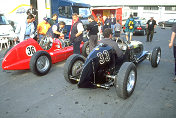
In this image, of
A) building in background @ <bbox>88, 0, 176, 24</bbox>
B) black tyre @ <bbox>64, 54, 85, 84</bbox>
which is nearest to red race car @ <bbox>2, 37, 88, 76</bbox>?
black tyre @ <bbox>64, 54, 85, 84</bbox>

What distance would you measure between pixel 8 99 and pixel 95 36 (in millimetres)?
4407

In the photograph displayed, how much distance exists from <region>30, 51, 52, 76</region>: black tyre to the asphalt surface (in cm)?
24

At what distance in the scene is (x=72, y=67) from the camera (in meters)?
4.33

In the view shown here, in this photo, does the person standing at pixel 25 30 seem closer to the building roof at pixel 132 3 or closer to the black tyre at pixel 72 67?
the black tyre at pixel 72 67

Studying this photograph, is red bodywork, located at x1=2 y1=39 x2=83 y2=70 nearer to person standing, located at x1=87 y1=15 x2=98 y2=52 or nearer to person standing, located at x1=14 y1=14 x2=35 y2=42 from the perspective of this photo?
person standing, located at x1=14 y1=14 x2=35 y2=42

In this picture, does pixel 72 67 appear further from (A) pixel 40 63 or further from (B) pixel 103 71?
(A) pixel 40 63

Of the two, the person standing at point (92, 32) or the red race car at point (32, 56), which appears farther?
the person standing at point (92, 32)

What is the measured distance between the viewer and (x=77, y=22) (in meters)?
6.18

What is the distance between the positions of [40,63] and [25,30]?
1.51m

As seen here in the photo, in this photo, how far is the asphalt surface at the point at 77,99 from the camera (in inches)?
131

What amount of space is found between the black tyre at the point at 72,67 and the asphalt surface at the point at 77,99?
1.09ft

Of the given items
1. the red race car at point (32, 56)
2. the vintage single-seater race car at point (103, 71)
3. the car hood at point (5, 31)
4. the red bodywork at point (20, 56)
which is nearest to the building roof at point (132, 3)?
the car hood at point (5, 31)

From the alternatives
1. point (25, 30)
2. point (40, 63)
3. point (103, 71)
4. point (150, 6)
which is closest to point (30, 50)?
point (40, 63)

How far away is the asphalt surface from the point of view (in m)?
3.33
